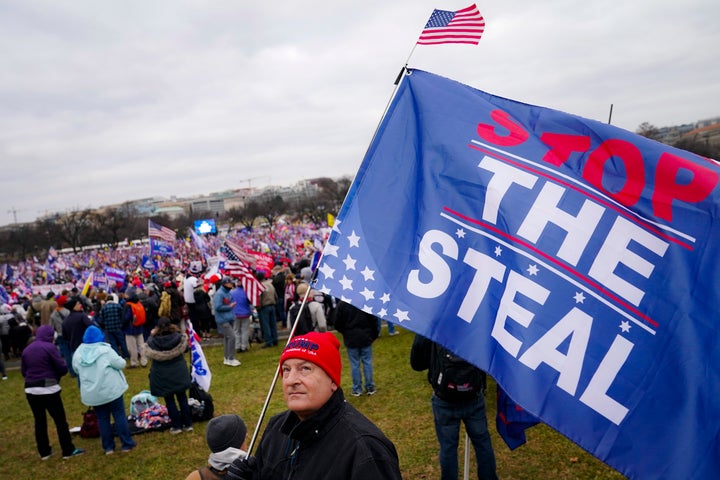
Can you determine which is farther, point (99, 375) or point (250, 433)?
point (250, 433)

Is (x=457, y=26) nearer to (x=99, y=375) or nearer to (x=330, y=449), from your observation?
(x=330, y=449)

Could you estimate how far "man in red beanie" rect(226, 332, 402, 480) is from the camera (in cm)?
209

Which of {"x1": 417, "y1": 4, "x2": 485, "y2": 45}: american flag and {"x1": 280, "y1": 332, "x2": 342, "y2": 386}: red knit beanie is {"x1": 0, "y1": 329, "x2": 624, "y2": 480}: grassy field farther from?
{"x1": 417, "y1": 4, "x2": 485, "y2": 45}: american flag

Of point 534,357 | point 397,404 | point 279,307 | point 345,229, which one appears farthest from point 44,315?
point 534,357

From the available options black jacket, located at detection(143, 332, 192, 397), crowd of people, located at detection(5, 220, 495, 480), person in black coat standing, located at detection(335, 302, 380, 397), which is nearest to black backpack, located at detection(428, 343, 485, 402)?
crowd of people, located at detection(5, 220, 495, 480)

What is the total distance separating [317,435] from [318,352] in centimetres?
37

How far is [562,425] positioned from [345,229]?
1562mm

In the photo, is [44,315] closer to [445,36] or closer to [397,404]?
[397,404]

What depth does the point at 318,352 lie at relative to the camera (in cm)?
235

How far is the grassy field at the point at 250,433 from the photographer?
18.1 ft

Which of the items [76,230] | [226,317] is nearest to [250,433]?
[226,317]

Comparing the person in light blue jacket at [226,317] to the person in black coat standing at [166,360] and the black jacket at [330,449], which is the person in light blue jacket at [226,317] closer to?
the person in black coat standing at [166,360]

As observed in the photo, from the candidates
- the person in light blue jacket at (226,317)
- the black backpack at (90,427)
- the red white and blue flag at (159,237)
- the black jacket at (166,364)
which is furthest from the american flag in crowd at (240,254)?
the red white and blue flag at (159,237)

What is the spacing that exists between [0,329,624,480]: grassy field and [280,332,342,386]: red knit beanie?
12.1 ft
